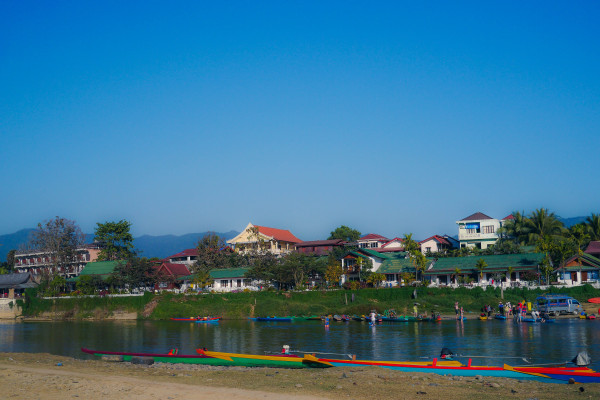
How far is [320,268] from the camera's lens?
75812mm

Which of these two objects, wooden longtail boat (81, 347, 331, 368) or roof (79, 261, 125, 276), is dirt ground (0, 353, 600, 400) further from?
roof (79, 261, 125, 276)

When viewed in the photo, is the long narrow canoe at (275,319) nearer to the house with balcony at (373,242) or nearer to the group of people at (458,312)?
the group of people at (458,312)

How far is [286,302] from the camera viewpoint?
6744cm

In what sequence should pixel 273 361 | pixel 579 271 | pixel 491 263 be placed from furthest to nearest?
pixel 491 263 < pixel 579 271 < pixel 273 361

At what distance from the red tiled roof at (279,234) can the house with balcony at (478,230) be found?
1298 inches

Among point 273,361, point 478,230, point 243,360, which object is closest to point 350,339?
point 273,361

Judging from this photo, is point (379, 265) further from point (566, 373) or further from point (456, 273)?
point (566, 373)

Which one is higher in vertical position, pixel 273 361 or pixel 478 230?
pixel 478 230

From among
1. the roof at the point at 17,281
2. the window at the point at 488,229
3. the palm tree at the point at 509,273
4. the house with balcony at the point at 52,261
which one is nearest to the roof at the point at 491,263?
the palm tree at the point at 509,273

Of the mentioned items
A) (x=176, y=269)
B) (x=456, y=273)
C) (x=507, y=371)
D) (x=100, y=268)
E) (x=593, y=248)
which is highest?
(x=593, y=248)

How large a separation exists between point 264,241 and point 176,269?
62.1 feet

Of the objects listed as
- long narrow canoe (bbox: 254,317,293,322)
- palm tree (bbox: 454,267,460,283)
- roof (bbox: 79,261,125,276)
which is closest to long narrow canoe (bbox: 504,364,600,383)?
long narrow canoe (bbox: 254,317,293,322)

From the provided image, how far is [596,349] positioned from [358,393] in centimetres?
2013

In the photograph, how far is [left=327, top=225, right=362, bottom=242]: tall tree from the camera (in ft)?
392
